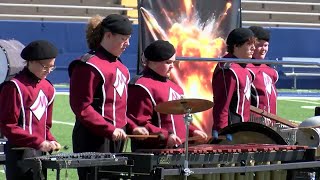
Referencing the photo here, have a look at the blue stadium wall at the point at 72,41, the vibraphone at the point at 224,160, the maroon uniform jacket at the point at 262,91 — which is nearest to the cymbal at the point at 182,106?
the vibraphone at the point at 224,160

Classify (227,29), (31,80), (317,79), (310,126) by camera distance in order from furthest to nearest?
(317,79), (227,29), (310,126), (31,80)

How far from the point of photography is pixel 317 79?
24594 mm

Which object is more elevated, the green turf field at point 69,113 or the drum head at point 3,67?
the drum head at point 3,67

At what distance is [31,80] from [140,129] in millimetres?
826

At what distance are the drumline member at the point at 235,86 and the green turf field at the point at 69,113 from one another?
4220 millimetres

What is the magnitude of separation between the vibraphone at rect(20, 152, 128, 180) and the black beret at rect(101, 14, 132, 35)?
3.42ft

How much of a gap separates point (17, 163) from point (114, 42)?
1.09 m

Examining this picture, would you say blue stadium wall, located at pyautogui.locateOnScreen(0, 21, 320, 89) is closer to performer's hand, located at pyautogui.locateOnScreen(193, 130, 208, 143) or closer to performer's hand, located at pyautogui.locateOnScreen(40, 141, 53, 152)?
performer's hand, located at pyautogui.locateOnScreen(193, 130, 208, 143)

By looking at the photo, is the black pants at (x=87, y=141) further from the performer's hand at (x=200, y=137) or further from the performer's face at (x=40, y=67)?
the performer's hand at (x=200, y=137)

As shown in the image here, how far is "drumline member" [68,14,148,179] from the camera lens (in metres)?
6.16

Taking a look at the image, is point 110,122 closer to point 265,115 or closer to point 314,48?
point 265,115

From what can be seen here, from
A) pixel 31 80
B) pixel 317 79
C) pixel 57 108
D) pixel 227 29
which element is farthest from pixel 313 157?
pixel 317 79

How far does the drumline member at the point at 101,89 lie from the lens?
6160 millimetres

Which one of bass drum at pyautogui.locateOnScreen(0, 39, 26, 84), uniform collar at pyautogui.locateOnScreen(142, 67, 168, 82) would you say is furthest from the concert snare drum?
bass drum at pyautogui.locateOnScreen(0, 39, 26, 84)
